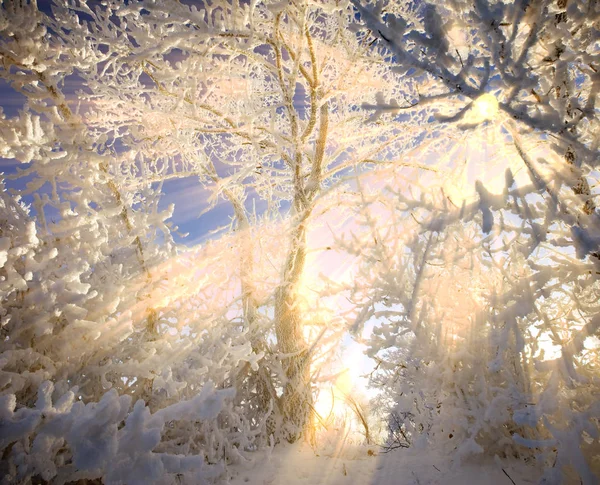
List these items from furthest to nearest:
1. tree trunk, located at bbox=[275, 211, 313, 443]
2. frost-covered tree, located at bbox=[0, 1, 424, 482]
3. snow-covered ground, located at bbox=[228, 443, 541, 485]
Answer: tree trunk, located at bbox=[275, 211, 313, 443]
snow-covered ground, located at bbox=[228, 443, 541, 485]
frost-covered tree, located at bbox=[0, 1, 424, 482]

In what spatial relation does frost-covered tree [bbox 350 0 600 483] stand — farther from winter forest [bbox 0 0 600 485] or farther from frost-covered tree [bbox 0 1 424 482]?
frost-covered tree [bbox 0 1 424 482]

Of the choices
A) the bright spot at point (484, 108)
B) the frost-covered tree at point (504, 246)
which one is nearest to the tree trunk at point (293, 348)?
the frost-covered tree at point (504, 246)

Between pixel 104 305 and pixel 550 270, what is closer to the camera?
pixel 550 270

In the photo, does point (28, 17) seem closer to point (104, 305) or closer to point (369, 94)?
point (104, 305)

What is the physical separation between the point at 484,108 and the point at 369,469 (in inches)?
140

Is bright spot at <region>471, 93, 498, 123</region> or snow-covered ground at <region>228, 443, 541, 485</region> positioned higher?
bright spot at <region>471, 93, 498, 123</region>

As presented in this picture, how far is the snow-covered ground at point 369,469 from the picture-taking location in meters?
2.38

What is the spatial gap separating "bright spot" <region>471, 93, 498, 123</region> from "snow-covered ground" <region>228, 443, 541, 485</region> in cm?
267

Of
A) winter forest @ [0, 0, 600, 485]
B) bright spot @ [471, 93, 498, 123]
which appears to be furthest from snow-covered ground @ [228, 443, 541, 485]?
bright spot @ [471, 93, 498, 123]

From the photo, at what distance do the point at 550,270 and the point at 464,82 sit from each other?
1.56 m

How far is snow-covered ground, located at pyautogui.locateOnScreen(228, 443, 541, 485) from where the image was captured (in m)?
2.38

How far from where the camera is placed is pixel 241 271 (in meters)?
5.49

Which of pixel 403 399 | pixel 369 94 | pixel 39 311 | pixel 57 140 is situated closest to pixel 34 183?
pixel 57 140

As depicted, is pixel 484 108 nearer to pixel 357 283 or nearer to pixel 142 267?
pixel 357 283
